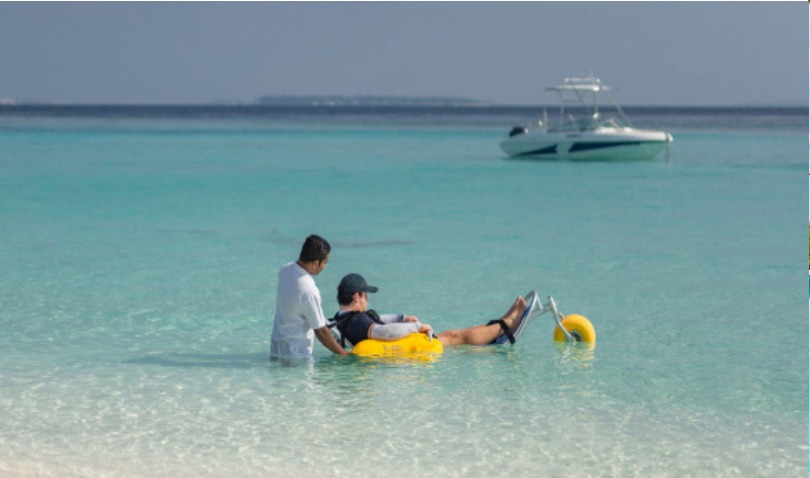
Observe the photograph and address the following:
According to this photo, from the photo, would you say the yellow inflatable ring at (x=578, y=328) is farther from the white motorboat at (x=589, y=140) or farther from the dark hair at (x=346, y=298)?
the white motorboat at (x=589, y=140)

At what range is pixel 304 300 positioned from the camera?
333 inches

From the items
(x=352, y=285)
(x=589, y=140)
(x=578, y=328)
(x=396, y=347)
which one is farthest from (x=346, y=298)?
(x=589, y=140)

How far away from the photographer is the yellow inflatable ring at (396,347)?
887 centimetres

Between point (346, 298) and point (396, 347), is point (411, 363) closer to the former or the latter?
point (396, 347)

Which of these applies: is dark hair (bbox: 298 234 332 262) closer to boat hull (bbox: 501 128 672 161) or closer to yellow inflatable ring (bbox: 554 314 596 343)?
yellow inflatable ring (bbox: 554 314 596 343)

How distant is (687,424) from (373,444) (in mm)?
2109

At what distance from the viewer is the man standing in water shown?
844 centimetres

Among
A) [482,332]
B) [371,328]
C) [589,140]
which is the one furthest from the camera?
[589,140]

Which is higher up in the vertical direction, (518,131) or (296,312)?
(296,312)

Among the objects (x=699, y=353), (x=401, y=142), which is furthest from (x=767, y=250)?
(x=401, y=142)

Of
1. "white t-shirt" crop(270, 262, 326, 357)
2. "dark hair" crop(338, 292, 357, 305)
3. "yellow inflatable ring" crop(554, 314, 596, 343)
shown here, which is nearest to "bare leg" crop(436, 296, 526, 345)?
"yellow inflatable ring" crop(554, 314, 596, 343)

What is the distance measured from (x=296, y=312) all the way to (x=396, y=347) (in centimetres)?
85

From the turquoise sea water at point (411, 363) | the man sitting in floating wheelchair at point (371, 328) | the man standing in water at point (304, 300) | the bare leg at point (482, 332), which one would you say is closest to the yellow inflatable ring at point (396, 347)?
the man sitting in floating wheelchair at point (371, 328)

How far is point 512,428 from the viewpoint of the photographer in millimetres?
7406
